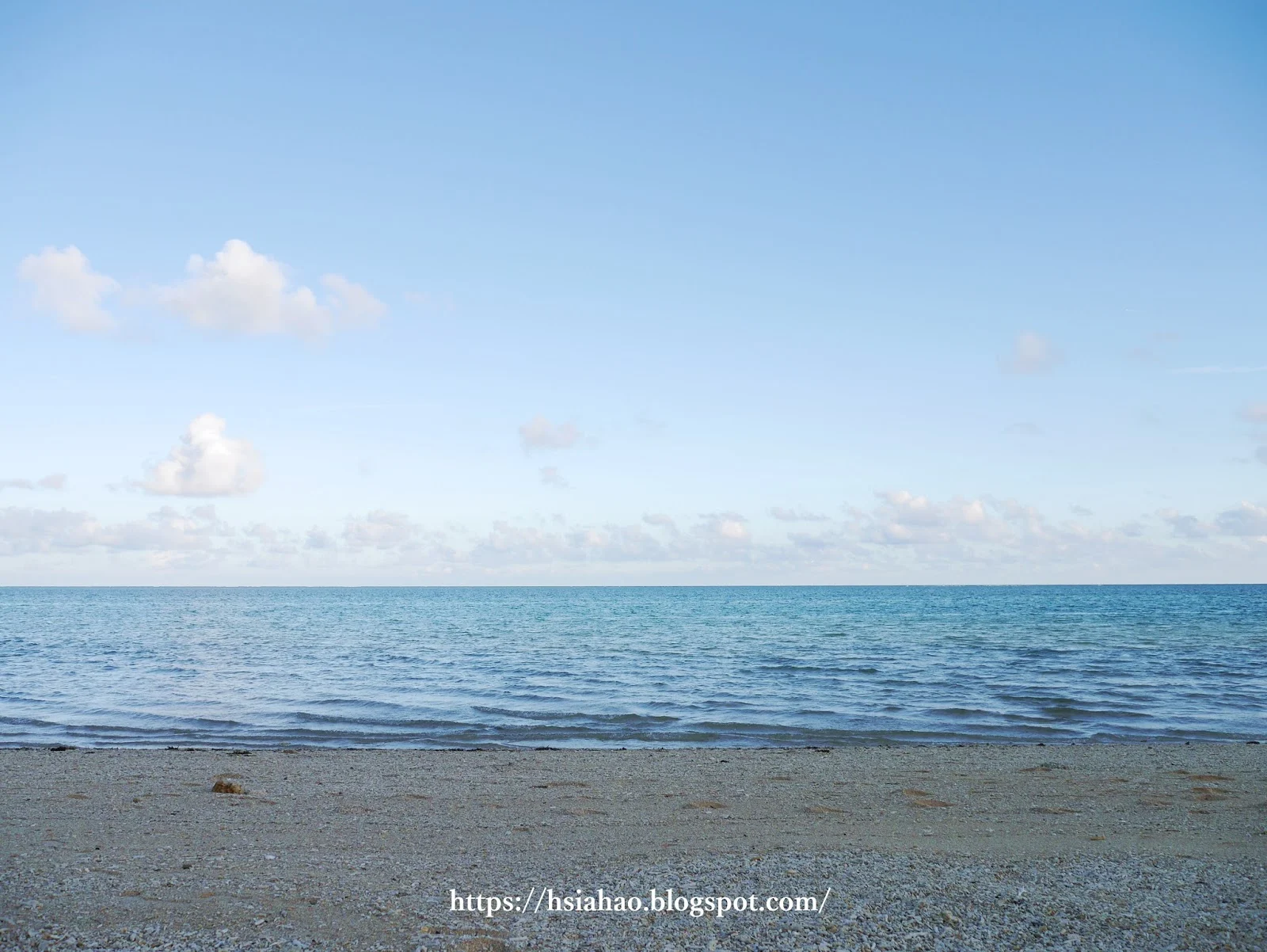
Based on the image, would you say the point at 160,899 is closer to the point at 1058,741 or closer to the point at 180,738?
the point at 180,738

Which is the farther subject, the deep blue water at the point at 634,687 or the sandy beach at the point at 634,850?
the deep blue water at the point at 634,687

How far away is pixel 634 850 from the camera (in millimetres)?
8141

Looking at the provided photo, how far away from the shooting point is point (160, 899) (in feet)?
20.9

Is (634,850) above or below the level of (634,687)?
above

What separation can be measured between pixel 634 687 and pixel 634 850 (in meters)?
15.2

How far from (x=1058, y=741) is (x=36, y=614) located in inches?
3377

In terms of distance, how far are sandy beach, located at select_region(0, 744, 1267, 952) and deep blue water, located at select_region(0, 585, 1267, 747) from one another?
3.43 m

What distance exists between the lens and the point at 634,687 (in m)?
23.2

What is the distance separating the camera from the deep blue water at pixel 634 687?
16891 mm

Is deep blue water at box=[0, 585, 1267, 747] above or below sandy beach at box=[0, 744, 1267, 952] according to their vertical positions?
below

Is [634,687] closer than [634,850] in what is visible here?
No

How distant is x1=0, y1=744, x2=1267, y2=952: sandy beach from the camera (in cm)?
593

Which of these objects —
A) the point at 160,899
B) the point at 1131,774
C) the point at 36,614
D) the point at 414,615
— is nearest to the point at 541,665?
the point at 1131,774

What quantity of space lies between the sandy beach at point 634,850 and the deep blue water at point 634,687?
11.3 feet
